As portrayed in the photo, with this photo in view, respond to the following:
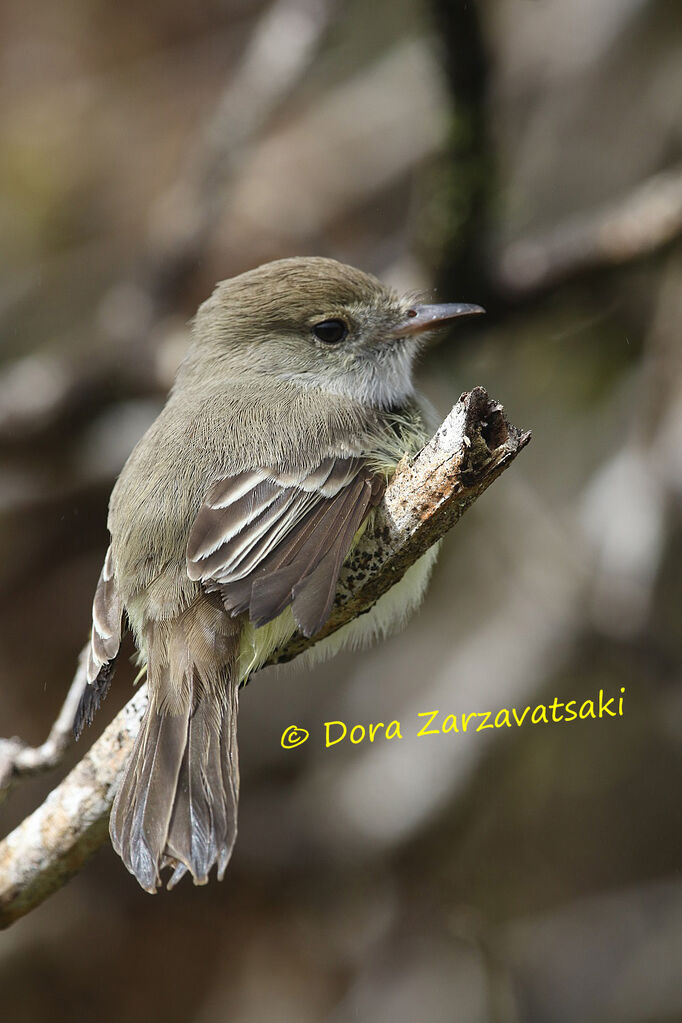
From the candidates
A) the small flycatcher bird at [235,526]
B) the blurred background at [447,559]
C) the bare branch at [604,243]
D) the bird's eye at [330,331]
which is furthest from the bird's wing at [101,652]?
the bare branch at [604,243]

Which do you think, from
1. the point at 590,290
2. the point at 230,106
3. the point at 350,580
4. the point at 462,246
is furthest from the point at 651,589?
the point at 230,106

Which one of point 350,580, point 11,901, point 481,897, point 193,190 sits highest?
point 193,190

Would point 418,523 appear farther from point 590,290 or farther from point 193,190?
point 193,190

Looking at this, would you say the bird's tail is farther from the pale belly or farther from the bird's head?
the bird's head

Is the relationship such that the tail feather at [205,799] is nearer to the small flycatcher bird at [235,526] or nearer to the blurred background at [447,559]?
the small flycatcher bird at [235,526]
